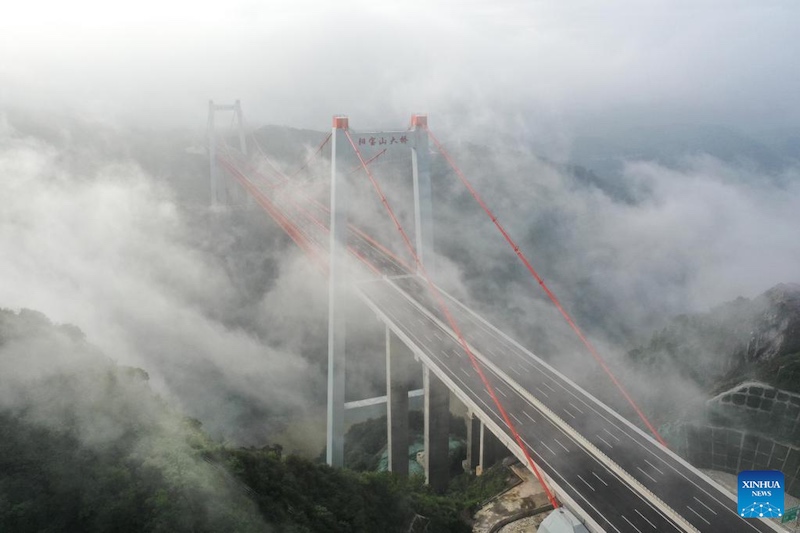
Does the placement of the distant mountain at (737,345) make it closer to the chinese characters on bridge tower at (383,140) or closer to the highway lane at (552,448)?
the highway lane at (552,448)

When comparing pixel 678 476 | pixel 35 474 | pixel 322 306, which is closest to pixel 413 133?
pixel 678 476

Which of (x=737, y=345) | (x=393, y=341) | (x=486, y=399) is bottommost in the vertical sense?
(x=737, y=345)

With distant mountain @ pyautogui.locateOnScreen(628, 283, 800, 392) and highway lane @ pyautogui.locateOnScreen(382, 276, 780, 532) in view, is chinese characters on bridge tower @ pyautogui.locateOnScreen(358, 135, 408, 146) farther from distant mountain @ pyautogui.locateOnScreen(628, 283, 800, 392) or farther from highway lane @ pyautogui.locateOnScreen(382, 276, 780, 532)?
distant mountain @ pyautogui.locateOnScreen(628, 283, 800, 392)

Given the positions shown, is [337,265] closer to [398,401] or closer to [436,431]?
[398,401]

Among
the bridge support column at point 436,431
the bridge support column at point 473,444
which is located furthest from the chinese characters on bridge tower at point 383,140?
the bridge support column at point 473,444

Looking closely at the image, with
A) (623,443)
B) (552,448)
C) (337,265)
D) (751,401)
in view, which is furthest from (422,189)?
(751,401)
